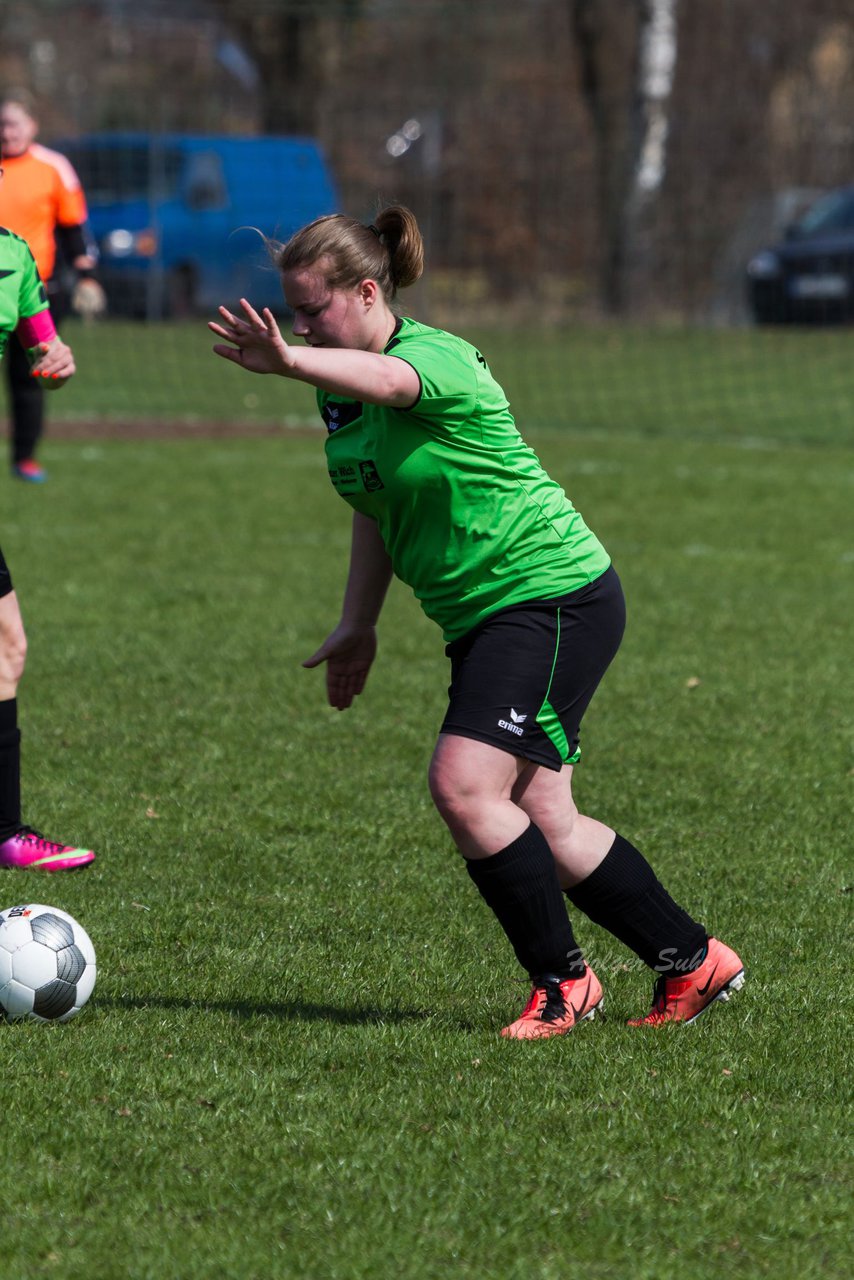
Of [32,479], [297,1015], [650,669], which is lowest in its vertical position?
[32,479]

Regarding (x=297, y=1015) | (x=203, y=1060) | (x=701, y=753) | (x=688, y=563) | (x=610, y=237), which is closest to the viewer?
(x=203, y=1060)

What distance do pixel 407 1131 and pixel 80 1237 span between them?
70cm

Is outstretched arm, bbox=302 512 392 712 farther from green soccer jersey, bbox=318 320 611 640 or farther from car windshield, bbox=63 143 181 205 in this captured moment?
car windshield, bbox=63 143 181 205

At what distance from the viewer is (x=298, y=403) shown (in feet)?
63.6

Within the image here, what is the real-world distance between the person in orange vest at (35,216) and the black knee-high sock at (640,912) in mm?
8291

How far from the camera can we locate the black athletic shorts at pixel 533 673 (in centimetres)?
394

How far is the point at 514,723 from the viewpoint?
3934 millimetres

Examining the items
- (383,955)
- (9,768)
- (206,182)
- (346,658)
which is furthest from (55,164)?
(206,182)

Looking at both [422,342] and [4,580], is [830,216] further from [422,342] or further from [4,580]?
[422,342]

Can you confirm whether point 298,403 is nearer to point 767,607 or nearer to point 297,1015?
point 767,607

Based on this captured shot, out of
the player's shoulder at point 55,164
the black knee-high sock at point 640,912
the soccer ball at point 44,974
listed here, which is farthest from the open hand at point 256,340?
the player's shoulder at point 55,164

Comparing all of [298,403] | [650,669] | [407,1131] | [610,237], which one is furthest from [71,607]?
[610,237]

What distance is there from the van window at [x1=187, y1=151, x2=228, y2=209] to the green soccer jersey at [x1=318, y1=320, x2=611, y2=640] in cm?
2043

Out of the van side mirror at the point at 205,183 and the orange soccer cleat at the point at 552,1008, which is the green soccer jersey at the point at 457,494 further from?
the van side mirror at the point at 205,183
